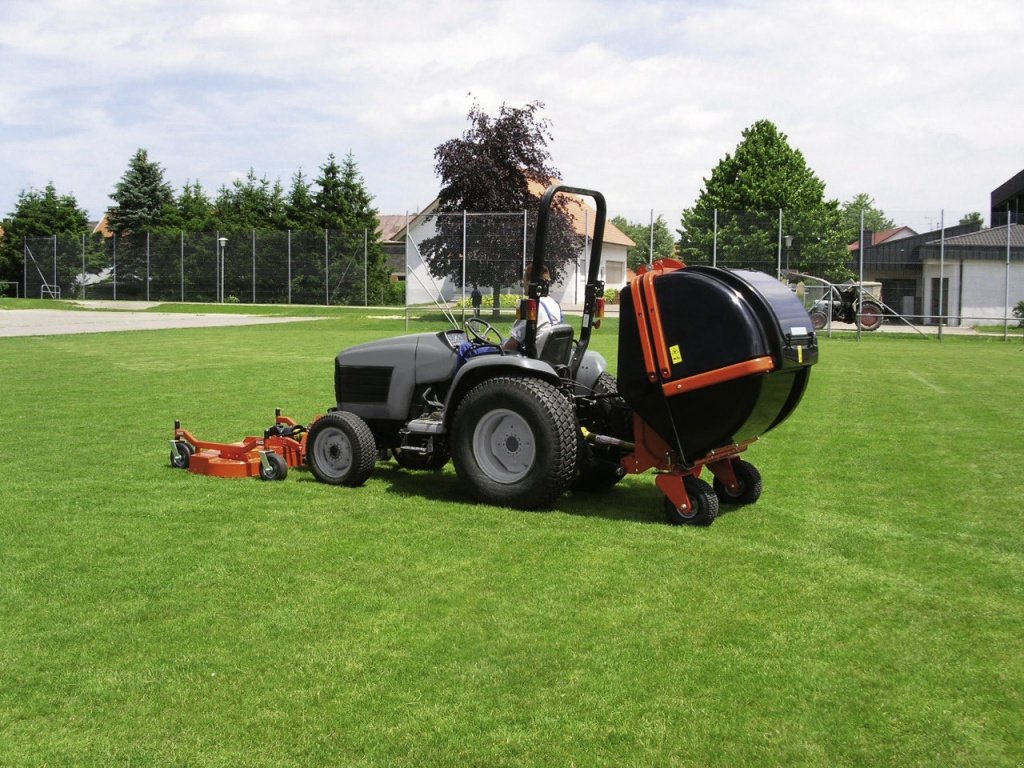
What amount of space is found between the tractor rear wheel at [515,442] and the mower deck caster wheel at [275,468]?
1.49 meters

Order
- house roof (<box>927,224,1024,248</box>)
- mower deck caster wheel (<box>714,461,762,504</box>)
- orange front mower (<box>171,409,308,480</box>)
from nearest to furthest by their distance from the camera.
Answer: mower deck caster wheel (<box>714,461,762,504</box>) → orange front mower (<box>171,409,308,480</box>) → house roof (<box>927,224,1024,248</box>)

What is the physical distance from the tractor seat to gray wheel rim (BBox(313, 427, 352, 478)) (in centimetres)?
160

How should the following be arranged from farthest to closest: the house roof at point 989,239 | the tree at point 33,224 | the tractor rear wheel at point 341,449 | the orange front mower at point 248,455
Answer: the tree at point 33,224 → the house roof at point 989,239 → the orange front mower at point 248,455 → the tractor rear wheel at point 341,449

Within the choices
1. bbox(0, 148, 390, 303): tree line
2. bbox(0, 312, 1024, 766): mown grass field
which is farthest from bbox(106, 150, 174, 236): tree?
bbox(0, 312, 1024, 766): mown grass field

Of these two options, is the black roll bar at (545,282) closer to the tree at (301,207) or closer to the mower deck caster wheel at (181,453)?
the mower deck caster wheel at (181,453)

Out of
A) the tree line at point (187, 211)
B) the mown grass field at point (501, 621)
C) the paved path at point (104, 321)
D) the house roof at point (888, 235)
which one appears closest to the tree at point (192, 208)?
the tree line at point (187, 211)

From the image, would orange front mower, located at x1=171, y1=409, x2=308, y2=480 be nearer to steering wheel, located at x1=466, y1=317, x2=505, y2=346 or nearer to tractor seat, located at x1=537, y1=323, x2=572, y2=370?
steering wheel, located at x1=466, y1=317, x2=505, y2=346

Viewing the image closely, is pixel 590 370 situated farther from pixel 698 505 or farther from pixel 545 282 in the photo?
pixel 698 505

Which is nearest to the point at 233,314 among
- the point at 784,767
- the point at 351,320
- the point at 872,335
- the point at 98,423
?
the point at 351,320

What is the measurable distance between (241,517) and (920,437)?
7.03 meters

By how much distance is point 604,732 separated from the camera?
370 cm

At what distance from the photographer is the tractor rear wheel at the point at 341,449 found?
25.0 ft

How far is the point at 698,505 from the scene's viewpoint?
662 centimetres

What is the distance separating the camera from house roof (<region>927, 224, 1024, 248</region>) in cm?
3148
